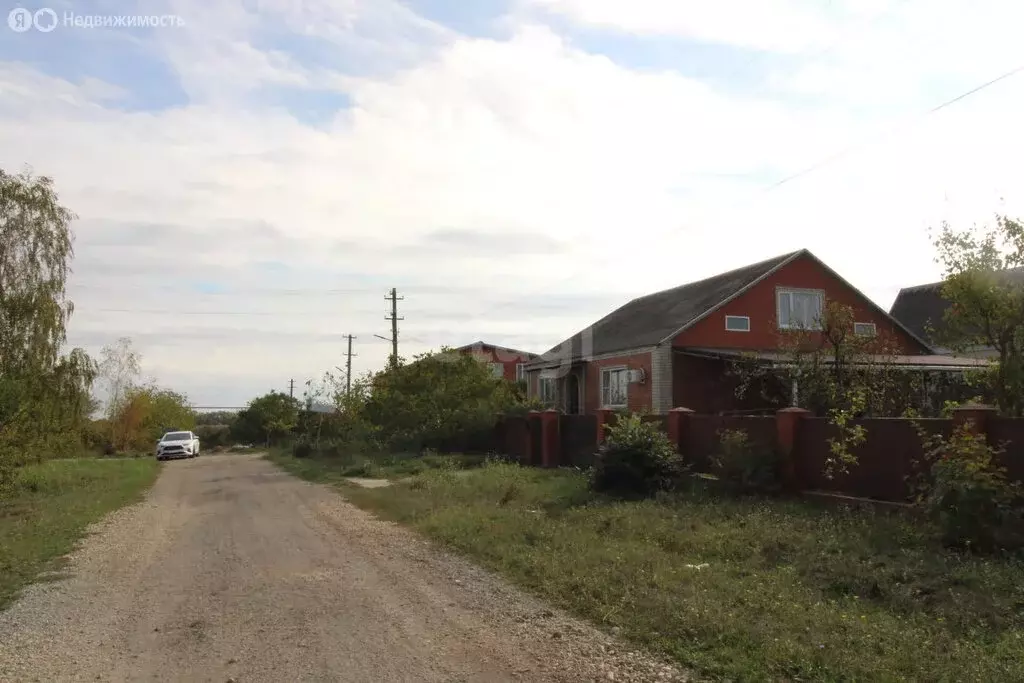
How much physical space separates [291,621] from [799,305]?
2414 centimetres

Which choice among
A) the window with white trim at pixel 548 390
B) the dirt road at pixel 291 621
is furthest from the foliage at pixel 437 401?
the dirt road at pixel 291 621

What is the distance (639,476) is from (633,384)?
11839 millimetres

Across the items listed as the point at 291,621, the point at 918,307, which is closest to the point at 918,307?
the point at 918,307

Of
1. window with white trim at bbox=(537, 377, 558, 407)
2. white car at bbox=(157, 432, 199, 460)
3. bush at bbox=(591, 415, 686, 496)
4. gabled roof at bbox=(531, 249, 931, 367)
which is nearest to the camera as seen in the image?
bush at bbox=(591, 415, 686, 496)

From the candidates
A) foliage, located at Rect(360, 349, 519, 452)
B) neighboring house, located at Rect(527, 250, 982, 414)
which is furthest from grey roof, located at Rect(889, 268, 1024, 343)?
foliage, located at Rect(360, 349, 519, 452)

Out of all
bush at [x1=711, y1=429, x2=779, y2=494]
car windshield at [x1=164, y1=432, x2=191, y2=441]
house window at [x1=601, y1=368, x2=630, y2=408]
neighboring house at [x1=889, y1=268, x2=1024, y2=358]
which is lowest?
car windshield at [x1=164, y1=432, x2=191, y2=441]

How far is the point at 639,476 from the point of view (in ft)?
49.1

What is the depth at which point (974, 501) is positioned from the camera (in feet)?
28.7

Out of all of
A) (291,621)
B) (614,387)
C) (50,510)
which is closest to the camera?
(291,621)

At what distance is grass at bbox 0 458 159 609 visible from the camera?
373 inches

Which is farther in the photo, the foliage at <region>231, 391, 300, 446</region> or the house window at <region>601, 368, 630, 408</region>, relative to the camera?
the foliage at <region>231, 391, 300, 446</region>

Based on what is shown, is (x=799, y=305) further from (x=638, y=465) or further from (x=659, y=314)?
(x=638, y=465)

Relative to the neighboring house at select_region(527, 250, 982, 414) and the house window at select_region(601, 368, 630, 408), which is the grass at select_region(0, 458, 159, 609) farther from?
the house window at select_region(601, 368, 630, 408)

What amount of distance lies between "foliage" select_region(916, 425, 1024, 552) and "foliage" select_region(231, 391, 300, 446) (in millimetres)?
53474
